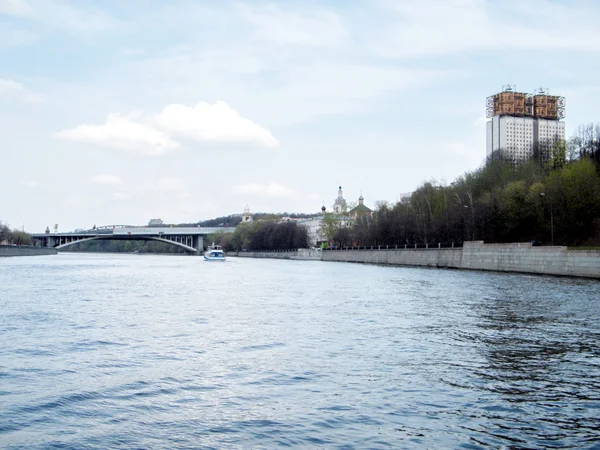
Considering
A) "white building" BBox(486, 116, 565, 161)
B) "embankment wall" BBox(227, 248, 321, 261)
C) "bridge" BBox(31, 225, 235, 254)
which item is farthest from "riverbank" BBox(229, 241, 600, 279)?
"white building" BBox(486, 116, 565, 161)

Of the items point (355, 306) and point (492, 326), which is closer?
point (492, 326)

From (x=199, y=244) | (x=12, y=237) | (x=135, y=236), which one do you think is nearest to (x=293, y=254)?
(x=135, y=236)

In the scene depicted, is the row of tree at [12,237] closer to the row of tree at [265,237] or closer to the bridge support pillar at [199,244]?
the bridge support pillar at [199,244]

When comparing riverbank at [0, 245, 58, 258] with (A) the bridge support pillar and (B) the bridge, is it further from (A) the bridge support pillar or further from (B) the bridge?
(A) the bridge support pillar

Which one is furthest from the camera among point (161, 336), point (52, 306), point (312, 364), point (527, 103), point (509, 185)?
point (527, 103)

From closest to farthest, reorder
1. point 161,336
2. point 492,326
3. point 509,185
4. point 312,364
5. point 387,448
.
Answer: point 387,448, point 312,364, point 161,336, point 492,326, point 509,185

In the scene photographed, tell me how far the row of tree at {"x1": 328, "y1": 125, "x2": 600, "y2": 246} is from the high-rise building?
3691 inches

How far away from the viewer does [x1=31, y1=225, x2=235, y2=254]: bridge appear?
155188 millimetres

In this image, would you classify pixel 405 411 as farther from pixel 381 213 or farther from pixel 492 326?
pixel 381 213

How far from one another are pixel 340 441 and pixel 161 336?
35.7ft

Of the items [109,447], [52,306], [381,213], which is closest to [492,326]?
[109,447]

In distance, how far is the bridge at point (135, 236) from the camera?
155188 millimetres

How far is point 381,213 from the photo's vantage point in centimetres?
10931

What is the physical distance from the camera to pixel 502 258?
2322 inches
